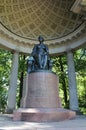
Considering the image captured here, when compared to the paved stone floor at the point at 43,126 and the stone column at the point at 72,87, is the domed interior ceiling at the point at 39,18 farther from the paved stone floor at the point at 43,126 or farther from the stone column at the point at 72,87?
the paved stone floor at the point at 43,126

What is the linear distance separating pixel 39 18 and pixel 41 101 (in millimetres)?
16179

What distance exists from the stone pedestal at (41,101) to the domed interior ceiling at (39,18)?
43.8ft

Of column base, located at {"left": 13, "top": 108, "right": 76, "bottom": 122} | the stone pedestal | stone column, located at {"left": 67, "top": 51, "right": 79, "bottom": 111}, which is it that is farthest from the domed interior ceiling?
column base, located at {"left": 13, "top": 108, "right": 76, "bottom": 122}

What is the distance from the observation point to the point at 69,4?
80.8ft

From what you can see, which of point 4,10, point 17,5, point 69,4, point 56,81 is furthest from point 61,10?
point 56,81

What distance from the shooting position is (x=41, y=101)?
11773 mm

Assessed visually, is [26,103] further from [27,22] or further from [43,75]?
[27,22]

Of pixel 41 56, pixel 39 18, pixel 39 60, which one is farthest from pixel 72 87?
pixel 39 18

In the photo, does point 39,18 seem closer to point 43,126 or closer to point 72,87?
point 72,87

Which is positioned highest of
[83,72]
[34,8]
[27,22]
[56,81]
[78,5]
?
[34,8]

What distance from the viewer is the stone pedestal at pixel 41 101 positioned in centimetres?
1034

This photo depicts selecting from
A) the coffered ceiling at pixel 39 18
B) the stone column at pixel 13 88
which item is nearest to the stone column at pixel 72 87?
the coffered ceiling at pixel 39 18

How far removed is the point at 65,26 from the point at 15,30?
260 inches

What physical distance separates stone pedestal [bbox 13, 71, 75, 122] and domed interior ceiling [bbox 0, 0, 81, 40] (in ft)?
43.8
